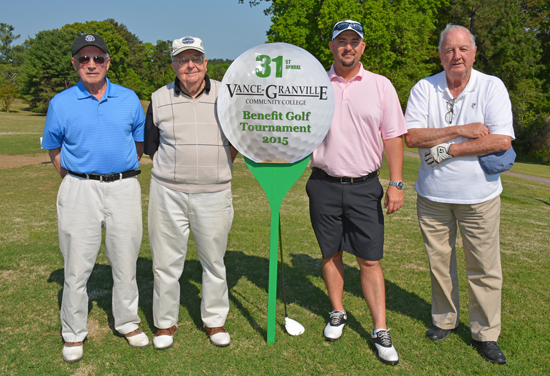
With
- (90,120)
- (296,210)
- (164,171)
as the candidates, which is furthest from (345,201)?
(296,210)

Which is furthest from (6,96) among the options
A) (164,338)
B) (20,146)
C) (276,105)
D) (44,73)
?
(276,105)

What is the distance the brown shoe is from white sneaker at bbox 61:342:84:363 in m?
1.04

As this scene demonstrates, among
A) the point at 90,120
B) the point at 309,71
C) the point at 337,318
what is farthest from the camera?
the point at 337,318

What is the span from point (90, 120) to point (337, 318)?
2692mm

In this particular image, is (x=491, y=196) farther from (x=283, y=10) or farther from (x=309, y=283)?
(x=283, y=10)

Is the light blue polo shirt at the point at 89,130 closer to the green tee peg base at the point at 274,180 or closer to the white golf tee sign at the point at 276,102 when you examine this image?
the white golf tee sign at the point at 276,102

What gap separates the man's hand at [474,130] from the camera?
3.38 m

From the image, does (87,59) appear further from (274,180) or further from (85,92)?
(274,180)

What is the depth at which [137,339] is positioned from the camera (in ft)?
11.8

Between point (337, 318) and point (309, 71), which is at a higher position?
point (309, 71)

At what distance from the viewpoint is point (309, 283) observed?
16.5 ft

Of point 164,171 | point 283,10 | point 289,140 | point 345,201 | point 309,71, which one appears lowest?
point 345,201

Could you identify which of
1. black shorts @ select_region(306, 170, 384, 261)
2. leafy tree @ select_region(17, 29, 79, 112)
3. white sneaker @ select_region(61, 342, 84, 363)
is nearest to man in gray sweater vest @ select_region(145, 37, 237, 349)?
white sneaker @ select_region(61, 342, 84, 363)

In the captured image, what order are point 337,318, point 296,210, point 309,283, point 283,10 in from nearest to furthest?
point 337,318 < point 309,283 < point 296,210 < point 283,10
